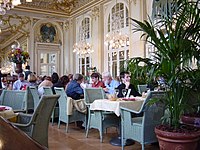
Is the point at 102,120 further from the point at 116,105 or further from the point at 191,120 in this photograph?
the point at 191,120

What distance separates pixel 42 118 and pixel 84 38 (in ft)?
33.7

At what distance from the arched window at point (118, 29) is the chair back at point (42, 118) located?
7.27 metres

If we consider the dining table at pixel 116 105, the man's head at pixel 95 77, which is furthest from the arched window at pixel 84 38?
the dining table at pixel 116 105

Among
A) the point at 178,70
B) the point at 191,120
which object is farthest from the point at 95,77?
the point at 178,70

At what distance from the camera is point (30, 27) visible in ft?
42.2

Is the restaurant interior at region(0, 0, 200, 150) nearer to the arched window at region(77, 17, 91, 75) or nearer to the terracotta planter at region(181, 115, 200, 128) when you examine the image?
the terracotta planter at region(181, 115, 200, 128)

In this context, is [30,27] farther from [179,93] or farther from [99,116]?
[179,93]

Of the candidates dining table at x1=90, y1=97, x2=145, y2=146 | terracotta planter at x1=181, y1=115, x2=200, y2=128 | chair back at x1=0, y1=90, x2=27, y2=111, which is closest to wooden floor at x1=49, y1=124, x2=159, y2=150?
dining table at x1=90, y1=97, x2=145, y2=146

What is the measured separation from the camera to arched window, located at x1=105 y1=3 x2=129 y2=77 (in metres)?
10.0

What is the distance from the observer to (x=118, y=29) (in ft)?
34.2

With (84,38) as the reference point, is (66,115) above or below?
below

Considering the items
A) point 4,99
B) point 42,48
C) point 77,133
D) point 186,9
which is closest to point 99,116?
point 77,133

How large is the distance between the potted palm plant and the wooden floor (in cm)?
126

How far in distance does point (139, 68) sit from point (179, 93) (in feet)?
1.73
